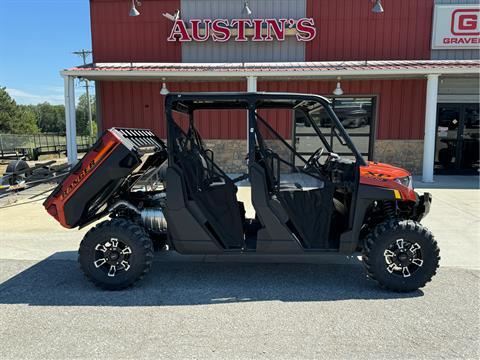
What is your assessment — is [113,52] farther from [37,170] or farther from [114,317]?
[114,317]

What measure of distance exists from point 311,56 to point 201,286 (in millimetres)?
10267

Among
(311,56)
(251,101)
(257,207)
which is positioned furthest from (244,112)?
(257,207)

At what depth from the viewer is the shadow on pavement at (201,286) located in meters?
3.39

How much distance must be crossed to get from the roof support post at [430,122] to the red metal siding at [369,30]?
2388 mm

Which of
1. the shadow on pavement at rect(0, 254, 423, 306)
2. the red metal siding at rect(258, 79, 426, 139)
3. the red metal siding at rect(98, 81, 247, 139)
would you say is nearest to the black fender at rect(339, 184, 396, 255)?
the shadow on pavement at rect(0, 254, 423, 306)

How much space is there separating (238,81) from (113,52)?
4.56 meters

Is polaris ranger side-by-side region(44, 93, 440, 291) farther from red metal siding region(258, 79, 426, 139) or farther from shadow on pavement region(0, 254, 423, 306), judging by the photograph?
red metal siding region(258, 79, 426, 139)

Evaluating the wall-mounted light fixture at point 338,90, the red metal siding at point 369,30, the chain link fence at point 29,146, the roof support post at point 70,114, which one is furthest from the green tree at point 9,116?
the wall-mounted light fixture at point 338,90

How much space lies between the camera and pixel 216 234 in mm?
3693

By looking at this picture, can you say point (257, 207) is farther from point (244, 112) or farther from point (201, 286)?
point (244, 112)

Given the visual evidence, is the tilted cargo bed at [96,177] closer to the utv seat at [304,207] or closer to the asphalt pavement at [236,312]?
the asphalt pavement at [236,312]

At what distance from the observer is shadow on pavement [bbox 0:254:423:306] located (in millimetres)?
3393

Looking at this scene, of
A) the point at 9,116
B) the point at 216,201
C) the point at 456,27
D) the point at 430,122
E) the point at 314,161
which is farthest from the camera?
the point at 9,116

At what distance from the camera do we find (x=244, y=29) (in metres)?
11.6
